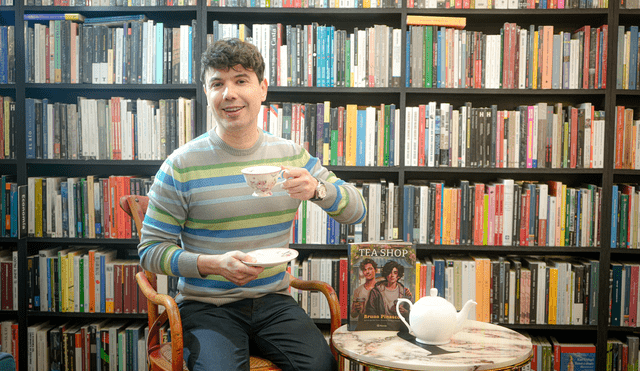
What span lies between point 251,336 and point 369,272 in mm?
426

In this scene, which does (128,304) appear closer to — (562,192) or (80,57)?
(80,57)

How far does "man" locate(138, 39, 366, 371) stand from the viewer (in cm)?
150

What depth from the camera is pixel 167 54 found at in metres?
2.48

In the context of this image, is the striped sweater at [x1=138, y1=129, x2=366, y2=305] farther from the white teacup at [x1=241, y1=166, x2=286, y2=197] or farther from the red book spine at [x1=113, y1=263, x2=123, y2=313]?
the red book spine at [x1=113, y1=263, x2=123, y2=313]

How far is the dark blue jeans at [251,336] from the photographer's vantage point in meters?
1.41

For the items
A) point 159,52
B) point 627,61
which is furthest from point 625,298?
point 159,52

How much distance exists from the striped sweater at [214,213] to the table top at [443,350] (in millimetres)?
358

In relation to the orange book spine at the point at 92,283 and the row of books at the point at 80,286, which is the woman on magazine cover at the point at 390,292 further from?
the orange book spine at the point at 92,283

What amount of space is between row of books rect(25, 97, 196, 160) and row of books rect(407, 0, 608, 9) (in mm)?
1233

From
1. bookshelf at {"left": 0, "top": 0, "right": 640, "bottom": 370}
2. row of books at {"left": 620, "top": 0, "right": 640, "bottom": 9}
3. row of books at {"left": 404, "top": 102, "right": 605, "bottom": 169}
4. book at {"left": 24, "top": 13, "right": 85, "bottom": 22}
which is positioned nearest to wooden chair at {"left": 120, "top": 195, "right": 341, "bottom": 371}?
bookshelf at {"left": 0, "top": 0, "right": 640, "bottom": 370}

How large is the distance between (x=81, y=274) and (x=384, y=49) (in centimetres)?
187

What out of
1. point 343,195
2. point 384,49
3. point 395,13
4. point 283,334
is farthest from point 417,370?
point 395,13

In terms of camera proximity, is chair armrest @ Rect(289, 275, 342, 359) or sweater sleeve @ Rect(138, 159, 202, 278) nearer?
sweater sleeve @ Rect(138, 159, 202, 278)

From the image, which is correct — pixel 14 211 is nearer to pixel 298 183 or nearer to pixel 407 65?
pixel 298 183
